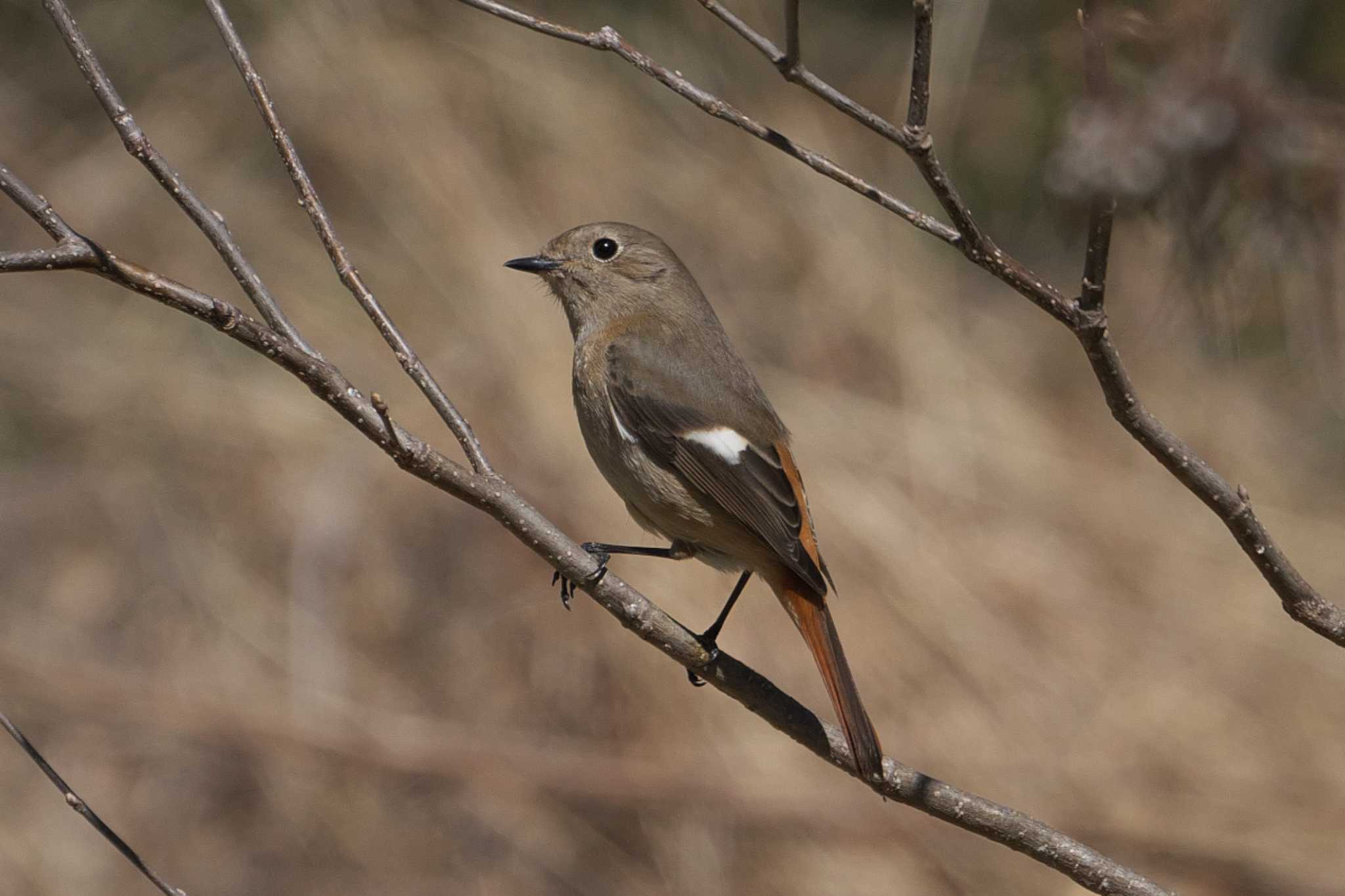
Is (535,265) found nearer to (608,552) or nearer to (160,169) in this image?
(608,552)

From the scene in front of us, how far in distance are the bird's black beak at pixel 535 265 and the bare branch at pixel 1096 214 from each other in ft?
6.76

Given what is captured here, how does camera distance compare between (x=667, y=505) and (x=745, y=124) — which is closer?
(x=745, y=124)

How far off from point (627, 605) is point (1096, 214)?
947 millimetres

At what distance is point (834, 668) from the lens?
2.62 metres

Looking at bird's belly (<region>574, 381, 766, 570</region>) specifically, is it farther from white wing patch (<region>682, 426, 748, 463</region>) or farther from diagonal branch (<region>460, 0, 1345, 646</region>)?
diagonal branch (<region>460, 0, 1345, 646</region>)

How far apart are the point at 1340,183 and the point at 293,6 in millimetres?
5667

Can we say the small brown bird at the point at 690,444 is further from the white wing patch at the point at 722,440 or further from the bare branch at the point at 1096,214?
the bare branch at the point at 1096,214

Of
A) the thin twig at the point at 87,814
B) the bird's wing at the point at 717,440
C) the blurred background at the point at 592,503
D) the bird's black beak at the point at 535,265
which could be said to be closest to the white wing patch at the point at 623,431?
the bird's wing at the point at 717,440

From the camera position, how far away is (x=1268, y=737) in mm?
5684

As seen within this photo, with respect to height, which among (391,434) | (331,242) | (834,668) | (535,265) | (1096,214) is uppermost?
(535,265)

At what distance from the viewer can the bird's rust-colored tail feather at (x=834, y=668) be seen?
228 cm

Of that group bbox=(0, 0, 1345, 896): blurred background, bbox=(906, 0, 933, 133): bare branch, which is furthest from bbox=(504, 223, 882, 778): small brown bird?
bbox=(0, 0, 1345, 896): blurred background

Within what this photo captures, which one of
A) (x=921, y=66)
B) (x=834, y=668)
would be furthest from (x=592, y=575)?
(x=921, y=66)

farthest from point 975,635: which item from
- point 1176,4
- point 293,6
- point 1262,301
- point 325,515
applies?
point 293,6
